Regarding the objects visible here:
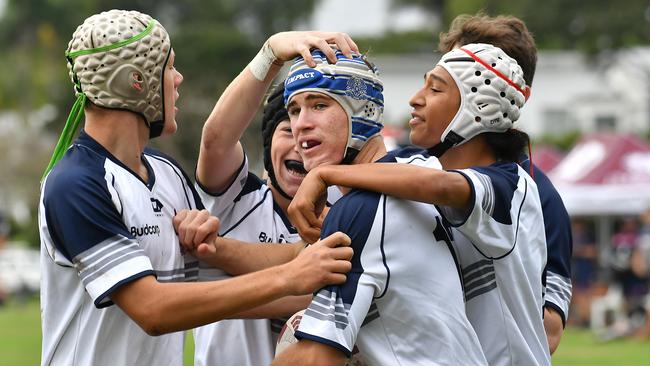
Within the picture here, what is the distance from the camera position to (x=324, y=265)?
15.0 ft

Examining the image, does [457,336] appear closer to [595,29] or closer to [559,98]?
[595,29]

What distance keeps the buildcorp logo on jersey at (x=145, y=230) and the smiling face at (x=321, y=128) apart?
Result: 2.33 feet

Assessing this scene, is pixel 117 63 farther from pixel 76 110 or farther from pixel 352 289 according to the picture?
pixel 352 289

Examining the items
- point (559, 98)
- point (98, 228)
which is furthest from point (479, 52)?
point (559, 98)

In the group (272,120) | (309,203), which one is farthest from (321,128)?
(272,120)

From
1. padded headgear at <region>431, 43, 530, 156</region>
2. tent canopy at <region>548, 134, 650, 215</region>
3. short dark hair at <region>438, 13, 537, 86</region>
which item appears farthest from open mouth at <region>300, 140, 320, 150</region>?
tent canopy at <region>548, 134, 650, 215</region>

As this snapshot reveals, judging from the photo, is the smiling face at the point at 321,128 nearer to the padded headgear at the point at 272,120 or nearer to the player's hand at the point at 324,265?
the player's hand at the point at 324,265

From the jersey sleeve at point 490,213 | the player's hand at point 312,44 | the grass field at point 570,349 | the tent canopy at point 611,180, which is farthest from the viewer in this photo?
the tent canopy at point 611,180

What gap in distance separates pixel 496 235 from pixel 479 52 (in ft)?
2.64

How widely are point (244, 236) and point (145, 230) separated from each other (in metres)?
1.07

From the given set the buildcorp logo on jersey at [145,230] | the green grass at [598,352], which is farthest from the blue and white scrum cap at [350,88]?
the green grass at [598,352]

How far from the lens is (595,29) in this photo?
52.2 meters

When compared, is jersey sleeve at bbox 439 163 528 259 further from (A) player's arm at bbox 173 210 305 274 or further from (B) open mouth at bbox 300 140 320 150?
(A) player's arm at bbox 173 210 305 274

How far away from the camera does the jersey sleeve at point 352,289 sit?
449 cm
